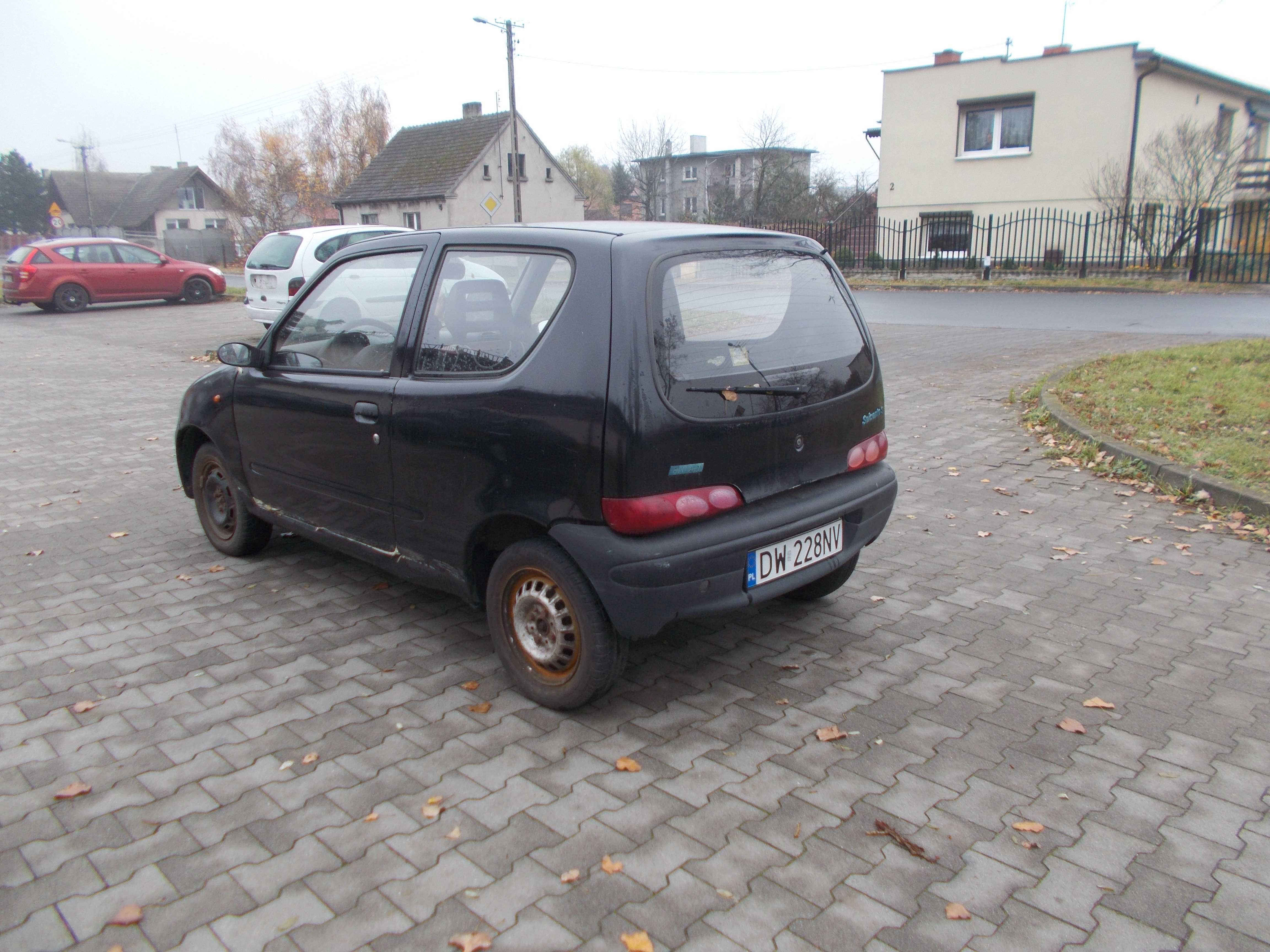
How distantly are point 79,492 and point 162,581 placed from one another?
2.44 meters

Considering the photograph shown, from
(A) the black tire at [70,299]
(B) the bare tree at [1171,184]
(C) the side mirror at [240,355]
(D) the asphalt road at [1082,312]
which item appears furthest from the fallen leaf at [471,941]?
(B) the bare tree at [1171,184]

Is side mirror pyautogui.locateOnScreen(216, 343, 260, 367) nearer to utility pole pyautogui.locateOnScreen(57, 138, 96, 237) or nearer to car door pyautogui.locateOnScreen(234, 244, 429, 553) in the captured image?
car door pyautogui.locateOnScreen(234, 244, 429, 553)

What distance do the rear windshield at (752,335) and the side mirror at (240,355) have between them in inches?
96.8

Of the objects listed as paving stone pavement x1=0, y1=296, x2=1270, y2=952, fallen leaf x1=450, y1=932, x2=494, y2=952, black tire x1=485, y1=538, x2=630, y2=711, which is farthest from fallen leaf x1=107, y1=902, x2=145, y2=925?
black tire x1=485, y1=538, x2=630, y2=711

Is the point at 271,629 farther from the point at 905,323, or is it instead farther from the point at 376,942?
the point at 905,323

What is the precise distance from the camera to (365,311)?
427 centimetres

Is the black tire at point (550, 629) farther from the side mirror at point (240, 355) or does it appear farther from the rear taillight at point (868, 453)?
the side mirror at point (240, 355)

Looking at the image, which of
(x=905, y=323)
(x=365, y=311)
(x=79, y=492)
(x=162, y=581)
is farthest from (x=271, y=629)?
(x=905, y=323)

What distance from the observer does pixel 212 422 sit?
5.15m

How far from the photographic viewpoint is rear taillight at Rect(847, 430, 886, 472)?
3971 mm

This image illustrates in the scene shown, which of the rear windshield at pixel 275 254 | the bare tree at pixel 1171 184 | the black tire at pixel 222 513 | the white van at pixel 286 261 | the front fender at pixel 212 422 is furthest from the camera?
the bare tree at pixel 1171 184

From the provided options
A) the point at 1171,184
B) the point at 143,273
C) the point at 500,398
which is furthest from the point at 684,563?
the point at 1171,184

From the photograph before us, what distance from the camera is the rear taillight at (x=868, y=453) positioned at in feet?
13.0

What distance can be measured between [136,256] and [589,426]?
23852 millimetres
